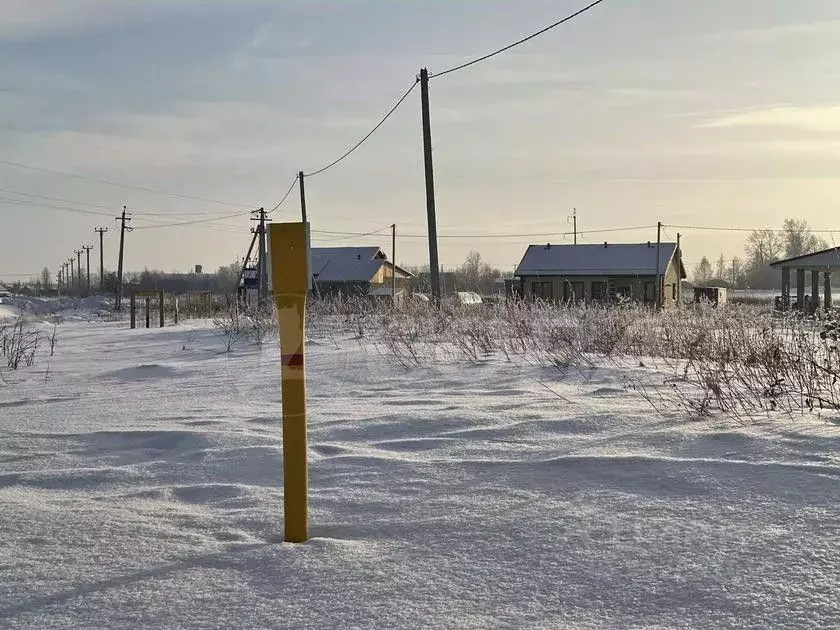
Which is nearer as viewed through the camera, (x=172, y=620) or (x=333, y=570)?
(x=172, y=620)

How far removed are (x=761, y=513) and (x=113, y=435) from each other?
4.07 m

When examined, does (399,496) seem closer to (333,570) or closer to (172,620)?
(333,570)

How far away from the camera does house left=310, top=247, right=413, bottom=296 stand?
53.7 m

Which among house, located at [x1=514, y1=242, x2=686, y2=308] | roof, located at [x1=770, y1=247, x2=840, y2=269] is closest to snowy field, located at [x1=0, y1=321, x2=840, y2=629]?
roof, located at [x1=770, y1=247, x2=840, y2=269]

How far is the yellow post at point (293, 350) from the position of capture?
292cm

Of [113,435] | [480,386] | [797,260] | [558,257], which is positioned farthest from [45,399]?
[558,257]

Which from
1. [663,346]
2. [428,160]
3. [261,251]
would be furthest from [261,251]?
[663,346]

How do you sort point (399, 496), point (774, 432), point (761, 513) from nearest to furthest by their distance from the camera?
1. point (761, 513)
2. point (399, 496)
3. point (774, 432)

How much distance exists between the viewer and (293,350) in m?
2.98

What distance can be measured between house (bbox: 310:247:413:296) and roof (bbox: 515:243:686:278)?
10.8m

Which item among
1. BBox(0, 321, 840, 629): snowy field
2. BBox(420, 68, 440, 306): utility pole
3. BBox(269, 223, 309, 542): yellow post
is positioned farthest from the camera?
BBox(420, 68, 440, 306): utility pole

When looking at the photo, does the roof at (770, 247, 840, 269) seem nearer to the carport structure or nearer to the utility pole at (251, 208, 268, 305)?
the carport structure

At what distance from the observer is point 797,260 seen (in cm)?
2747

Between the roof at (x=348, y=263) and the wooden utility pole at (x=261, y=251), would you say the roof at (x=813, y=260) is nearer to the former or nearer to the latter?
the wooden utility pole at (x=261, y=251)
